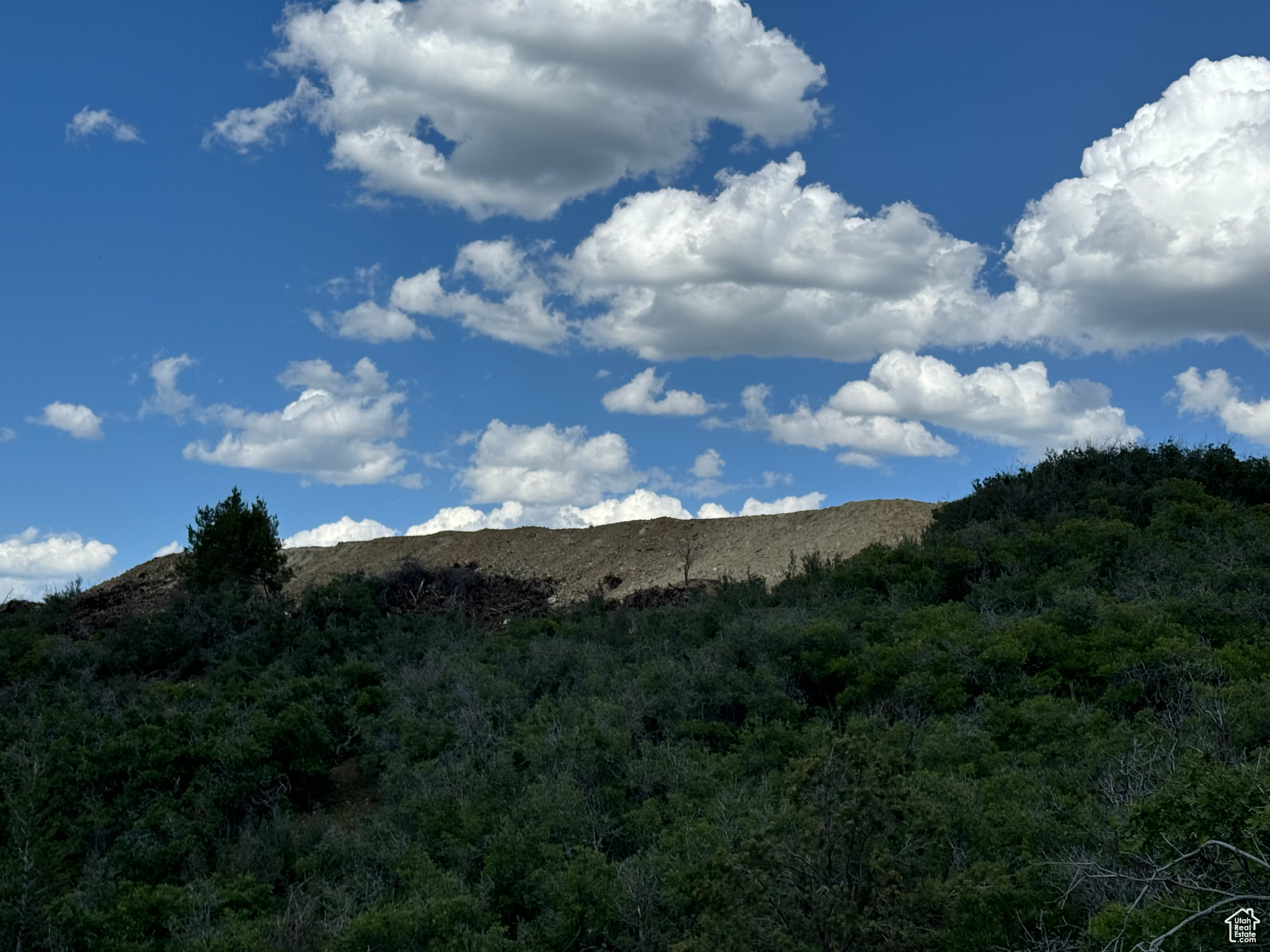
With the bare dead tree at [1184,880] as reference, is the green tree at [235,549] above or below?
above

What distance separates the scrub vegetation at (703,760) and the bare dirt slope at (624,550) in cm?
734

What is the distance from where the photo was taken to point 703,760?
13.0 m

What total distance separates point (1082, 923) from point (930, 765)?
3.90 meters

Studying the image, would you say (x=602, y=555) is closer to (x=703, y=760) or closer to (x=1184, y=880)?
(x=703, y=760)

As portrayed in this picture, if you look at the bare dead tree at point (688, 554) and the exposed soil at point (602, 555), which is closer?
the exposed soil at point (602, 555)

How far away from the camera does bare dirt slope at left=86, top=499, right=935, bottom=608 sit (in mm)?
31812

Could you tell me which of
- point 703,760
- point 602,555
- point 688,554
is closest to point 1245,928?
point 703,760

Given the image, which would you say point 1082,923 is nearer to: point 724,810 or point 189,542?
point 724,810

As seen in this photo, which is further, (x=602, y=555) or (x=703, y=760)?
(x=602, y=555)

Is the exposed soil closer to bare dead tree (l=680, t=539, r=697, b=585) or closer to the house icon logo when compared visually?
bare dead tree (l=680, t=539, r=697, b=585)

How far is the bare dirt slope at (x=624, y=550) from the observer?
31.8 metres

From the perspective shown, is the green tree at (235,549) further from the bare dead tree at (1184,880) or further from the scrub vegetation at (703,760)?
the bare dead tree at (1184,880)

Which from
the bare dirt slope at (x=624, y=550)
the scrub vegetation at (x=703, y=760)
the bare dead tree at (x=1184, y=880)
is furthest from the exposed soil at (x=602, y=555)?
the bare dead tree at (x=1184, y=880)

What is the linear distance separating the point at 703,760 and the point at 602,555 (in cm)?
2284
